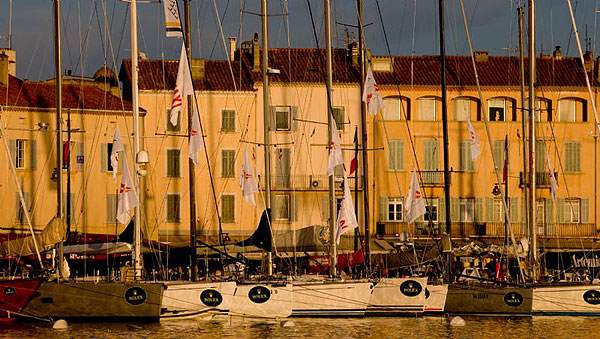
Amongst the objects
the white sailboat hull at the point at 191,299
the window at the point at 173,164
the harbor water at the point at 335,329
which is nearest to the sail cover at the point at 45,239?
the harbor water at the point at 335,329

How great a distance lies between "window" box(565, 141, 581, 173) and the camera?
71312 millimetres

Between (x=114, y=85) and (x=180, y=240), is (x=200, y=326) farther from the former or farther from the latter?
(x=114, y=85)

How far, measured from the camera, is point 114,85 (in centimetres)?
7244

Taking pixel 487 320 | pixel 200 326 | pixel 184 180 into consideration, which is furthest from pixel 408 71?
pixel 200 326

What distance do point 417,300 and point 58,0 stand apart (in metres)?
16.4

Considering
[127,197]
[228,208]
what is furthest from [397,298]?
[228,208]

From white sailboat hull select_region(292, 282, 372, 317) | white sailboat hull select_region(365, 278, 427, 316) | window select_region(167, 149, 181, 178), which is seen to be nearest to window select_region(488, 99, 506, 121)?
window select_region(167, 149, 181, 178)

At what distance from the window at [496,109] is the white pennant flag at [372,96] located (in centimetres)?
2547

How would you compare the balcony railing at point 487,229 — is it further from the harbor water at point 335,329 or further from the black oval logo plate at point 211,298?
the black oval logo plate at point 211,298

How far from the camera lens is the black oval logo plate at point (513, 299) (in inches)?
1794

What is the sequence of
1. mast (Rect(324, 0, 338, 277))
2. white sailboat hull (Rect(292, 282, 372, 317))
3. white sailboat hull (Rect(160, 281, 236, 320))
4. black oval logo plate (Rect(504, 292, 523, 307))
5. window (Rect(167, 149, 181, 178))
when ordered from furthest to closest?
window (Rect(167, 149, 181, 178)), black oval logo plate (Rect(504, 292, 523, 307)), mast (Rect(324, 0, 338, 277)), white sailboat hull (Rect(292, 282, 372, 317)), white sailboat hull (Rect(160, 281, 236, 320))

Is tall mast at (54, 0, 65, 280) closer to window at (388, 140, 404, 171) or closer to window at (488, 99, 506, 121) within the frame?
window at (388, 140, 404, 171)

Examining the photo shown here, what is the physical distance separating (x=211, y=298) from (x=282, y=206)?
27.7 meters

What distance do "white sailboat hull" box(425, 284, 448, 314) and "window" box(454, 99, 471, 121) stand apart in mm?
26562
